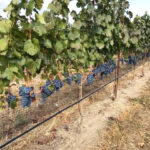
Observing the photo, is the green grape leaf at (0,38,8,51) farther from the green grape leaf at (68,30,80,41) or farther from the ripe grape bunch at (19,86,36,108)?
the green grape leaf at (68,30,80,41)

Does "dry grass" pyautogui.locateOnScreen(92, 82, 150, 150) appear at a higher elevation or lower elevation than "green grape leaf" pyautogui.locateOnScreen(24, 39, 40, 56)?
lower

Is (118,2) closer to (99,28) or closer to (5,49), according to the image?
(99,28)

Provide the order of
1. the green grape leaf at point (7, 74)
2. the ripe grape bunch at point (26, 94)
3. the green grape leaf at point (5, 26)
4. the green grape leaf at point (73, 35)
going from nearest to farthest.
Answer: the green grape leaf at point (5, 26), the green grape leaf at point (7, 74), the ripe grape bunch at point (26, 94), the green grape leaf at point (73, 35)

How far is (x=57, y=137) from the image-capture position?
12.4ft

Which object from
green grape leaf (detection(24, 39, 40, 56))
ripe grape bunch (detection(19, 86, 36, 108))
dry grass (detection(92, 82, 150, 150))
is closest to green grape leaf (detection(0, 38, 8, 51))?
green grape leaf (detection(24, 39, 40, 56))

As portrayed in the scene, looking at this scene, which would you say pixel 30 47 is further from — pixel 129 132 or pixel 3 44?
pixel 129 132

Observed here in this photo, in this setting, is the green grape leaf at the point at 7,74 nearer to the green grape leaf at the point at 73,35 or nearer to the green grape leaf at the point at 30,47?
the green grape leaf at the point at 30,47

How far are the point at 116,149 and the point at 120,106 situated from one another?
208cm

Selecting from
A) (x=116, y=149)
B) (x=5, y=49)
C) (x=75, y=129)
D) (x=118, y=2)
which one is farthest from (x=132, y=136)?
(x=118, y=2)

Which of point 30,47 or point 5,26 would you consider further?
point 30,47

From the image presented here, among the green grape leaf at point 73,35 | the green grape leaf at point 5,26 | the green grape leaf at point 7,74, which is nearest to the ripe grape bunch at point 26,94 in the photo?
the green grape leaf at point 7,74

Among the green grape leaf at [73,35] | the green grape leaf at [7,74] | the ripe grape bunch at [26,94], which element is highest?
the green grape leaf at [73,35]

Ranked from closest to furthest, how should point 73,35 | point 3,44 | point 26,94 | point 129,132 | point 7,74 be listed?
point 3,44, point 7,74, point 26,94, point 73,35, point 129,132

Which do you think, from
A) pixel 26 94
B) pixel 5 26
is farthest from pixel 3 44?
pixel 26 94
